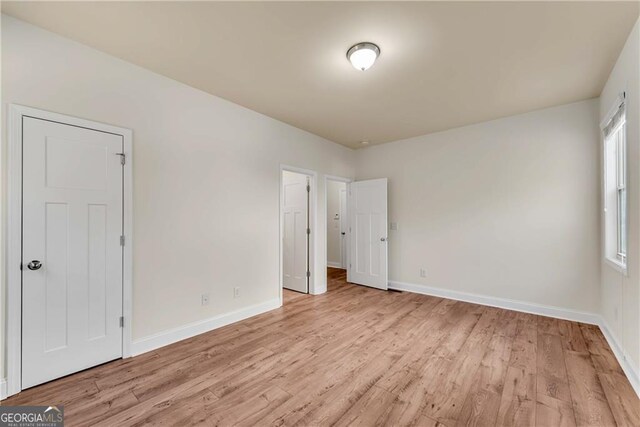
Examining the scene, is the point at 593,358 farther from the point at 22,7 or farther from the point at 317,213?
the point at 22,7

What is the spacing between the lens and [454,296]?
4.32 metres

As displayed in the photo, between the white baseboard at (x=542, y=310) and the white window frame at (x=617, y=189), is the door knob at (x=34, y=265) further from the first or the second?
the white window frame at (x=617, y=189)

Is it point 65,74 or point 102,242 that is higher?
point 65,74

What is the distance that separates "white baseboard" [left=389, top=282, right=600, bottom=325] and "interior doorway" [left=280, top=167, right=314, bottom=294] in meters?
1.69

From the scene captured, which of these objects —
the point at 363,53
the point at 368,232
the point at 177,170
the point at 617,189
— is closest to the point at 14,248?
the point at 177,170

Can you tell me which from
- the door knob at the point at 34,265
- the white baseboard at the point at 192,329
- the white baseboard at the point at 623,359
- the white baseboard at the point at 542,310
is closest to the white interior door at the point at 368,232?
the white baseboard at the point at 542,310

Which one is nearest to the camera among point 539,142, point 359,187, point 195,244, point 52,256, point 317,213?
point 52,256

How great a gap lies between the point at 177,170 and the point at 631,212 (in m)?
4.16

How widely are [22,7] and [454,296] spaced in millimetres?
5632

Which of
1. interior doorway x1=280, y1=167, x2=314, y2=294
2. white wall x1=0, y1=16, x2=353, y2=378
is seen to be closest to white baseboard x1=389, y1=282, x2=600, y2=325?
interior doorway x1=280, y1=167, x2=314, y2=294

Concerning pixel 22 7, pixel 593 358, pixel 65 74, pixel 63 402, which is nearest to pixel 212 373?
pixel 63 402

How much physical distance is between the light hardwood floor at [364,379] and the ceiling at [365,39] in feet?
9.03

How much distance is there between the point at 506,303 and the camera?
3.87 meters

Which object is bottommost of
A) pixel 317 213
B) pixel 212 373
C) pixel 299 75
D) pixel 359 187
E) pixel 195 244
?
pixel 212 373
